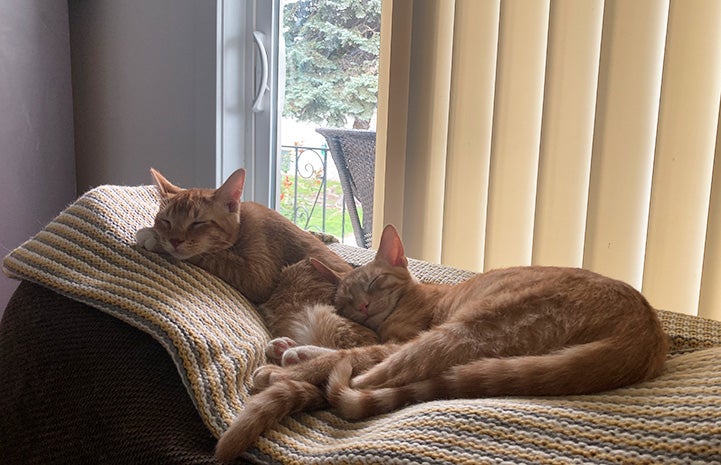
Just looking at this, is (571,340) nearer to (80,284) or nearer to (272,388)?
(272,388)

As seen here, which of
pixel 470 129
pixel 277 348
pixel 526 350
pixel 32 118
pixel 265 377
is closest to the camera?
pixel 526 350

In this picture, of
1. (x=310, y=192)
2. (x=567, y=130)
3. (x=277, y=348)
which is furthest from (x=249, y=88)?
(x=277, y=348)

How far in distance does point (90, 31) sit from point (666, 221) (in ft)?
7.21

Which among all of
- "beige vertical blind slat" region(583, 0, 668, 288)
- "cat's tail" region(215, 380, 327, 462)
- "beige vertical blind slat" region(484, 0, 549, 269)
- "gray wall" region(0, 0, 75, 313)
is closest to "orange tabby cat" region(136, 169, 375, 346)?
"cat's tail" region(215, 380, 327, 462)

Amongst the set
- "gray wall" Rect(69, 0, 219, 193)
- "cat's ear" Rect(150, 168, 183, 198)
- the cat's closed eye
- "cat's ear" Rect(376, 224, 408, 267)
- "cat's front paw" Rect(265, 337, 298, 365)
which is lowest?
"cat's front paw" Rect(265, 337, 298, 365)

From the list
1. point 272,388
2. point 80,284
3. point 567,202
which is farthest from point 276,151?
point 272,388

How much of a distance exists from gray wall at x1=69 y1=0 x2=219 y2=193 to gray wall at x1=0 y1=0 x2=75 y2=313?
13 cm

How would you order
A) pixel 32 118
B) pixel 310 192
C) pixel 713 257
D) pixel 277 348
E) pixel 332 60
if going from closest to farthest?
pixel 277 348
pixel 713 257
pixel 32 118
pixel 332 60
pixel 310 192

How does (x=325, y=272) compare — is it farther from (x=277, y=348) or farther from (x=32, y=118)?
(x=32, y=118)

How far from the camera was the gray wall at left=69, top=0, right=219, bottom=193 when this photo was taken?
2326 mm

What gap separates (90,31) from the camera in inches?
99.3

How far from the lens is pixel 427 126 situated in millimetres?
1926

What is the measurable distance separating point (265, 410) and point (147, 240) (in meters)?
0.57

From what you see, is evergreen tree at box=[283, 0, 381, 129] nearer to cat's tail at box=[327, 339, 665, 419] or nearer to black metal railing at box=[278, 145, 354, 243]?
black metal railing at box=[278, 145, 354, 243]
